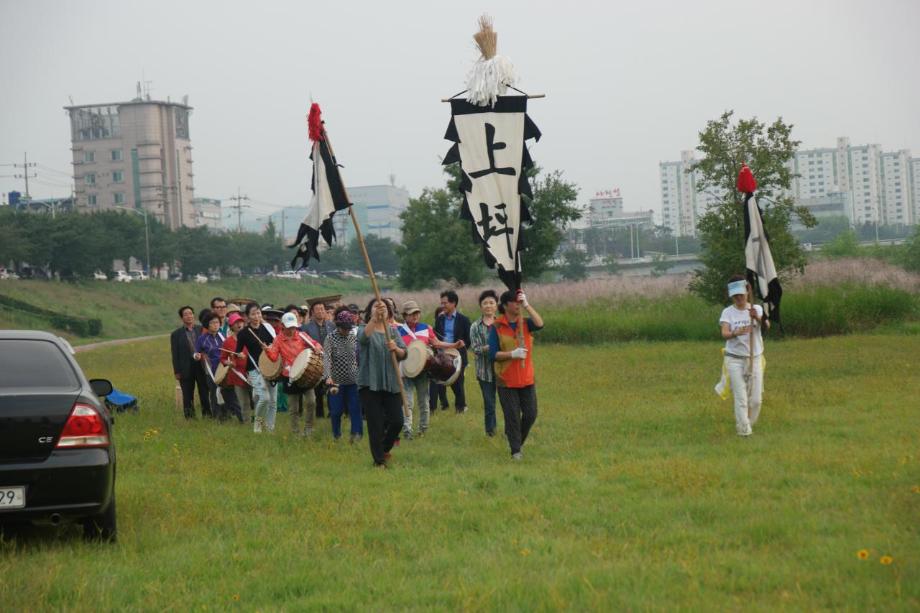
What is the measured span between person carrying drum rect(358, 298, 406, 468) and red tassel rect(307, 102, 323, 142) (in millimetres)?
2054

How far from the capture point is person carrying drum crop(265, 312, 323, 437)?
14.8 metres

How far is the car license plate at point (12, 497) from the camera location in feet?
25.1

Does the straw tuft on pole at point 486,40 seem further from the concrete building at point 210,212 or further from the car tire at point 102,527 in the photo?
the concrete building at point 210,212

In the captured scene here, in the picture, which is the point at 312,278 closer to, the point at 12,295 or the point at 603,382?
the point at 12,295

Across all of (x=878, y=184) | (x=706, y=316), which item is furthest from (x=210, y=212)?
(x=706, y=316)

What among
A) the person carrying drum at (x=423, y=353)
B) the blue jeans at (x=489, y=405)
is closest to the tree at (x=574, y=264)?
the person carrying drum at (x=423, y=353)

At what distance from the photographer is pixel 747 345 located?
518 inches

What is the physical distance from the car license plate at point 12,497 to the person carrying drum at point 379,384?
4.96m

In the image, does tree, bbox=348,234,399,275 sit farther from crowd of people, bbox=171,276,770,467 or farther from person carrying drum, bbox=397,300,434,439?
person carrying drum, bbox=397,300,434,439

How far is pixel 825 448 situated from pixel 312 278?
94.2 m

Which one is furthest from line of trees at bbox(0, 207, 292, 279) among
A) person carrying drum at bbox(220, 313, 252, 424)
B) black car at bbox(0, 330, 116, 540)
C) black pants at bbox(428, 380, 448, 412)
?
black car at bbox(0, 330, 116, 540)

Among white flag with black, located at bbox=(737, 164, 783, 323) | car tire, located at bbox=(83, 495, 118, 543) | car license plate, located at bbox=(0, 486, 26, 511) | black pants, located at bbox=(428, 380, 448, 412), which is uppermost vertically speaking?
white flag with black, located at bbox=(737, 164, 783, 323)

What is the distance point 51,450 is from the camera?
25.8 feet

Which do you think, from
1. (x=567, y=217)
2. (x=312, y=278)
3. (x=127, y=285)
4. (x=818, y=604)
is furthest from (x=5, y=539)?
(x=312, y=278)
